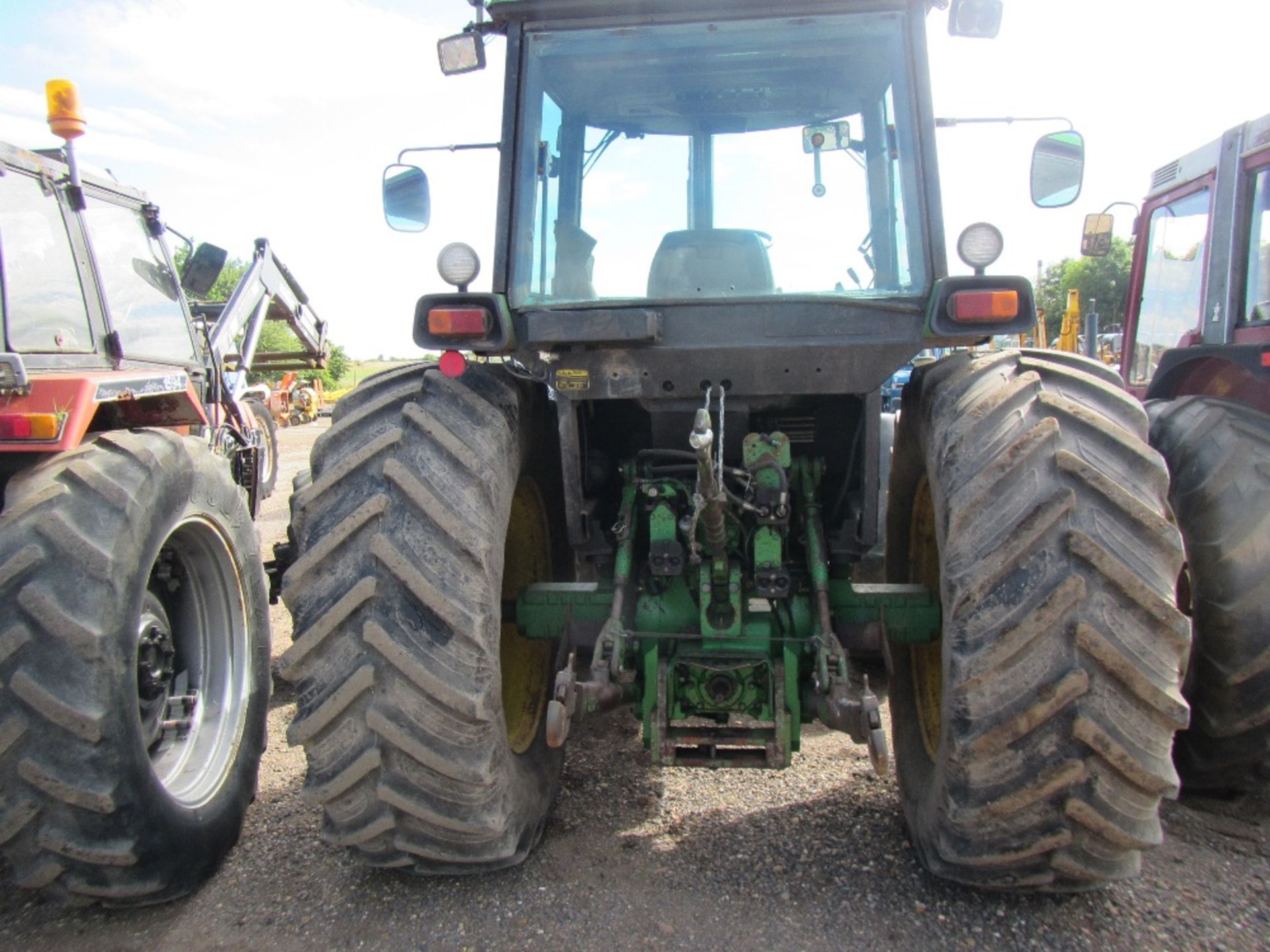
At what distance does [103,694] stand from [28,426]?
0.88 m

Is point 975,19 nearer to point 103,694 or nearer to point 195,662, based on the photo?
point 103,694

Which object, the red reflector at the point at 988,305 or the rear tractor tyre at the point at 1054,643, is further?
the red reflector at the point at 988,305

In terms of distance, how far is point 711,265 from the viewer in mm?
2947

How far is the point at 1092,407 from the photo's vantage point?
2338 mm

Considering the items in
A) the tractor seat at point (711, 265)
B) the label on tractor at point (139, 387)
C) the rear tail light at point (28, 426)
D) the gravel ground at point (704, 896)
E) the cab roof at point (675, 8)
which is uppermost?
the cab roof at point (675, 8)

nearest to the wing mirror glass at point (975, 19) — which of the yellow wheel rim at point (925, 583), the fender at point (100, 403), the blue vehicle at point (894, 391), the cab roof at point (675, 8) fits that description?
the cab roof at point (675, 8)

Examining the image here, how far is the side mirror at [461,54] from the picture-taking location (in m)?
2.98

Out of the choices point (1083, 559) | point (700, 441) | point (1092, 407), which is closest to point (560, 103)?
point (700, 441)

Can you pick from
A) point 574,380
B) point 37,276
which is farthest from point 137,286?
point 574,380

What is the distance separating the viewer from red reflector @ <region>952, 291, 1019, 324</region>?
2557 mm

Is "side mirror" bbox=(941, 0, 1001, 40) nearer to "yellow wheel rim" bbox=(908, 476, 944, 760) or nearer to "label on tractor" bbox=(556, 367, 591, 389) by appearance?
"yellow wheel rim" bbox=(908, 476, 944, 760)

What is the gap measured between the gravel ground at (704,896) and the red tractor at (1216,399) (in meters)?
0.42

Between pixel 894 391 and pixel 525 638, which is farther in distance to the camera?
pixel 894 391

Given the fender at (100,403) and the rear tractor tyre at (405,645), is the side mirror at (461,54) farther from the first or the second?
the fender at (100,403)
